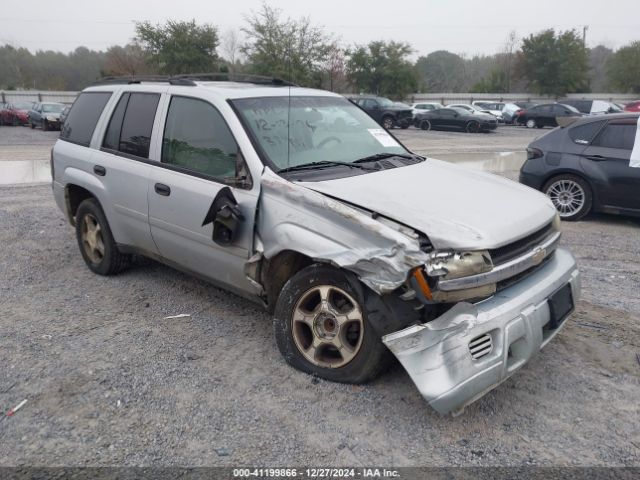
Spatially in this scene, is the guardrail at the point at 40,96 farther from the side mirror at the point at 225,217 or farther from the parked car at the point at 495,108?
the side mirror at the point at 225,217

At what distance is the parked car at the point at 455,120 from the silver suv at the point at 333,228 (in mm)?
23560

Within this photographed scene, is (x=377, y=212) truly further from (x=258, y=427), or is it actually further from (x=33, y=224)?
(x=33, y=224)

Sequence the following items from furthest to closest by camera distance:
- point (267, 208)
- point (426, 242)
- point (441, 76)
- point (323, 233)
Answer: point (441, 76) → point (267, 208) → point (323, 233) → point (426, 242)

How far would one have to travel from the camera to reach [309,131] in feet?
13.1

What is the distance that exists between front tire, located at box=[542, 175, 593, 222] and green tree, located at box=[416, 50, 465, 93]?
70654 millimetres

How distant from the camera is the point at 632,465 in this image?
8.68 ft

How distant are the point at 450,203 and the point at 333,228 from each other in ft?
2.39

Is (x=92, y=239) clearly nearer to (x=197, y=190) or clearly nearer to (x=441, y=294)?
(x=197, y=190)

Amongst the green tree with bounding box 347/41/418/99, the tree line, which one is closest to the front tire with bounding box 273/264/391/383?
the tree line

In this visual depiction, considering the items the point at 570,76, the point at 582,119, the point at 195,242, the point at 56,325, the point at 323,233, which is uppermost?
the point at 570,76

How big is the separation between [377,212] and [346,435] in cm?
121

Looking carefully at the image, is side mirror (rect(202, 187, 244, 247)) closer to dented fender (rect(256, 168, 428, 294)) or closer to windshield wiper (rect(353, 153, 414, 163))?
dented fender (rect(256, 168, 428, 294))

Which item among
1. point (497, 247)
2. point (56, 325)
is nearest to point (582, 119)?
point (497, 247)

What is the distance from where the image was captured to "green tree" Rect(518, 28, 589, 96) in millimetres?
45750
